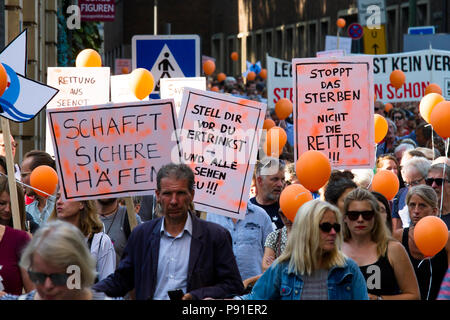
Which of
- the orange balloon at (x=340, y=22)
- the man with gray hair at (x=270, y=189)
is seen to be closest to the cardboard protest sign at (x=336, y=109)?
the man with gray hair at (x=270, y=189)

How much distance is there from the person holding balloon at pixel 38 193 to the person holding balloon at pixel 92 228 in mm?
1098

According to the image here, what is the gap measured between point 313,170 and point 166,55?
472 cm

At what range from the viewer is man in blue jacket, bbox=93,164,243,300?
5.84m

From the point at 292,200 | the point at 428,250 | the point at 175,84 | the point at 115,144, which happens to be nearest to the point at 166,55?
the point at 175,84

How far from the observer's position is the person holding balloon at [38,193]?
334 inches

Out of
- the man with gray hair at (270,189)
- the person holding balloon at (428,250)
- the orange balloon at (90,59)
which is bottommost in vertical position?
the person holding balloon at (428,250)

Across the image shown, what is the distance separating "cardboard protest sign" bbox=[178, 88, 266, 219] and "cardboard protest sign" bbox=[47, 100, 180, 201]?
50 cm

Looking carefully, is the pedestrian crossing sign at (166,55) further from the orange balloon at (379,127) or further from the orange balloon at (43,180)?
the orange balloon at (43,180)

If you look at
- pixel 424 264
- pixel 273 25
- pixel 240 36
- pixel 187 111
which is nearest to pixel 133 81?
pixel 187 111

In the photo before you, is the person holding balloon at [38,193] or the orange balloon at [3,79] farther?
the person holding balloon at [38,193]

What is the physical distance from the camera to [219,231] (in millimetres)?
5938
